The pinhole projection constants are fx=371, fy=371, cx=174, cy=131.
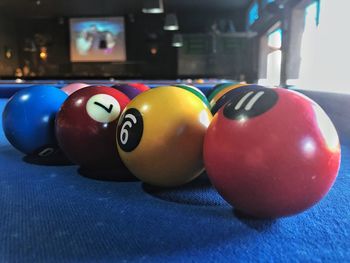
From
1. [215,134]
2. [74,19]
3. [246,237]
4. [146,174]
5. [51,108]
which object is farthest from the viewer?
[74,19]

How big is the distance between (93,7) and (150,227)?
10.9 metres

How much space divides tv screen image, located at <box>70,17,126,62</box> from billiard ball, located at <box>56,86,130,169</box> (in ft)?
35.7

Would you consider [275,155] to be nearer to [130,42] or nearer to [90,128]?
[90,128]

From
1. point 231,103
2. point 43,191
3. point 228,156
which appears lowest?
point 43,191

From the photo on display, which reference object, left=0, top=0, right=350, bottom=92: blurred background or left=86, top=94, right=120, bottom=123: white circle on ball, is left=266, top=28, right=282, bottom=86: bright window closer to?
left=0, top=0, right=350, bottom=92: blurred background

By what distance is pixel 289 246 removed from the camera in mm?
923

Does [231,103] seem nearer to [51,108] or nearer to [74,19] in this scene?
[51,108]

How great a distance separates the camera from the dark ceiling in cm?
1032

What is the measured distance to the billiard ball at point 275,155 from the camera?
96cm

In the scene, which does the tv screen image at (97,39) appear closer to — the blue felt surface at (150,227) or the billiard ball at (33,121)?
the billiard ball at (33,121)

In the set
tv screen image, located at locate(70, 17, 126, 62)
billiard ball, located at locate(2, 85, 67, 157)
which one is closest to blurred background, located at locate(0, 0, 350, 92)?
tv screen image, located at locate(70, 17, 126, 62)

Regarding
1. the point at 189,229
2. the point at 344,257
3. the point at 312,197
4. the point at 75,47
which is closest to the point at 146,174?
the point at 189,229

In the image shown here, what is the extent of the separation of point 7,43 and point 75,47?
234 cm

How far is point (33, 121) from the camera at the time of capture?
177cm
